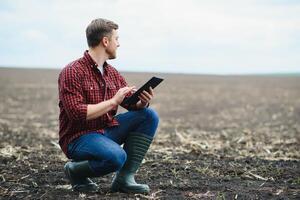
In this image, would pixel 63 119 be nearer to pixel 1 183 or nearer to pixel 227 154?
pixel 1 183

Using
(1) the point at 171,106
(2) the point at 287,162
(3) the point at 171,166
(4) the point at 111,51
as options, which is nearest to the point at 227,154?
(2) the point at 287,162

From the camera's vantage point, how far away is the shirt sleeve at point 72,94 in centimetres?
527

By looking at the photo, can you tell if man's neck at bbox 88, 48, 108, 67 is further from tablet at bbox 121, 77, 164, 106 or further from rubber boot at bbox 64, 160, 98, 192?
rubber boot at bbox 64, 160, 98, 192

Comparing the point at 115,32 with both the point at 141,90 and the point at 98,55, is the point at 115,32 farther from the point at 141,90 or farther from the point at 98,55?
the point at 141,90

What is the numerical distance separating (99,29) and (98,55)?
28cm

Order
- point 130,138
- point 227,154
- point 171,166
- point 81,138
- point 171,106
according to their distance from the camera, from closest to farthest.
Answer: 1. point 81,138
2. point 130,138
3. point 171,166
4. point 227,154
5. point 171,106

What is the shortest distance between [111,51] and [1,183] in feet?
7.70

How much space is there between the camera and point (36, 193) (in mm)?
6008

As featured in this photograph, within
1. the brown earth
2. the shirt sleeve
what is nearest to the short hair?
the shirt sleeve

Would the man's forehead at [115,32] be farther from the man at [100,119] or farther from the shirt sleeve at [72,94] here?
the shirt sleeve at [72,94]

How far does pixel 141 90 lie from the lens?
560 centimetres

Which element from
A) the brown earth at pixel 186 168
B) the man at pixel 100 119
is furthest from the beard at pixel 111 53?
the brown earth at pixel 186 168

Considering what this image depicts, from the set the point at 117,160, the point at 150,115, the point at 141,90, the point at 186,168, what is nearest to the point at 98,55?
the point at 141,90

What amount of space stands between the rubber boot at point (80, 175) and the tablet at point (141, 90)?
31.1 inches
